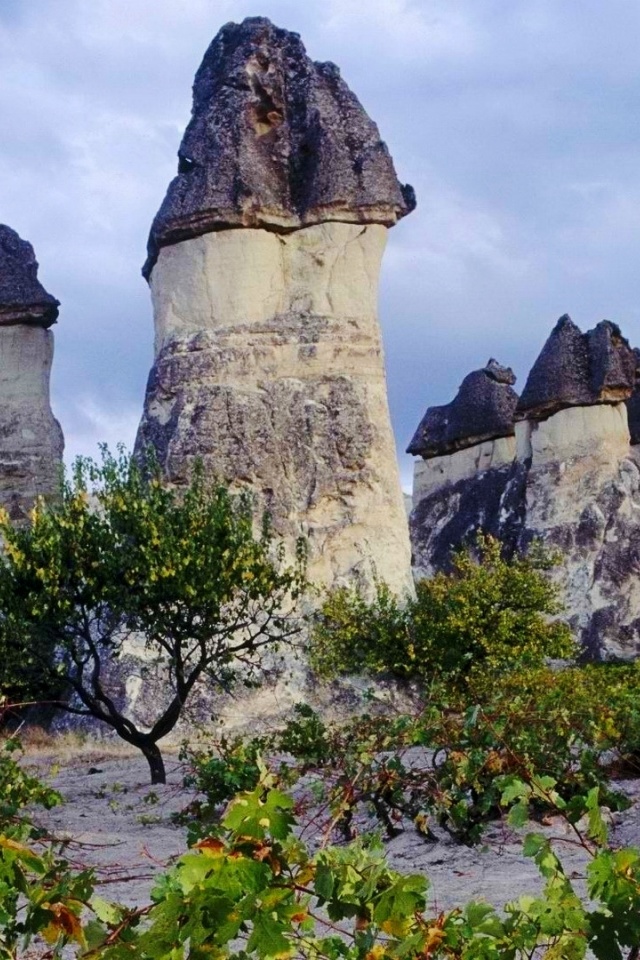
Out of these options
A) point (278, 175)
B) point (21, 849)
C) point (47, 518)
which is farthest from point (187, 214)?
point (21, 849)

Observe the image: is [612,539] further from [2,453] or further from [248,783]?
[248,783]

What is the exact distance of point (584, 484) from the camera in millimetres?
27719

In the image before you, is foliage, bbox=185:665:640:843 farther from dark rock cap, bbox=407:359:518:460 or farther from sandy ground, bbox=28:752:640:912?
dark rock cap, bbox=407:359:518:460

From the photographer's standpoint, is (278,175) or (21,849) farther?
(278,175)

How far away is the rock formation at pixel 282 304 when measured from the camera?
1766 centimetres

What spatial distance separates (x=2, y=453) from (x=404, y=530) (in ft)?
21.6

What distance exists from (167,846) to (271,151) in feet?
39.0

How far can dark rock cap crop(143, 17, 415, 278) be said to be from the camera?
18.5 metres

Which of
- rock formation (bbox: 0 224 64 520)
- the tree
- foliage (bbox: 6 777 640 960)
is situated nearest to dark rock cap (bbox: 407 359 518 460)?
rock formation (bbox: 0 224 64 520)

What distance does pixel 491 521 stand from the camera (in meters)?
31.0

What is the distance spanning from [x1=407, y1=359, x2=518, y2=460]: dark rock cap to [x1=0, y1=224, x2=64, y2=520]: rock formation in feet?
43.1

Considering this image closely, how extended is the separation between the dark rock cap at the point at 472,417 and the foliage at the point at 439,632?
1560cm

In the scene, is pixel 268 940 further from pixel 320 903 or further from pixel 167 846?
pixel 167 846

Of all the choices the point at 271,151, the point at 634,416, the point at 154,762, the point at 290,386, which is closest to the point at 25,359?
the point at 271,151
